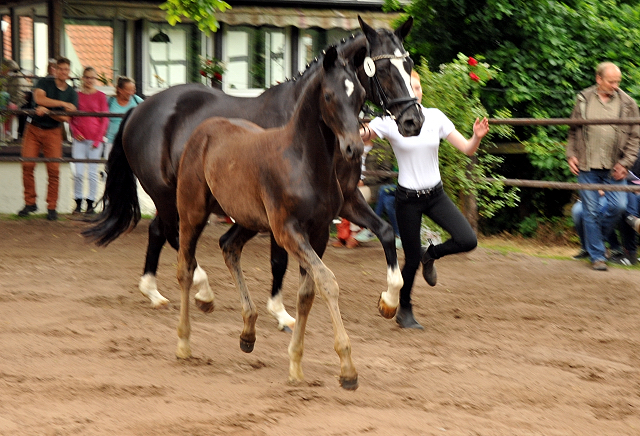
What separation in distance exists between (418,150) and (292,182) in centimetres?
158

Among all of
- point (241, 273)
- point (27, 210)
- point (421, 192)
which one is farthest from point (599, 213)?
point (27, 210)

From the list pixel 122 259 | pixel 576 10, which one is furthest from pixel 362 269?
pixel 576 10

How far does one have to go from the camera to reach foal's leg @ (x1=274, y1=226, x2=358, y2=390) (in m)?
4.11

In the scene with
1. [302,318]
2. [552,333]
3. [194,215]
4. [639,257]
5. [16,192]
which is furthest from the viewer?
[16,192]

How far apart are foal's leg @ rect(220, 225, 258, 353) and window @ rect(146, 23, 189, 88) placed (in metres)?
10.1

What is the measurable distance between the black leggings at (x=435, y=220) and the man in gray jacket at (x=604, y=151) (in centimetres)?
300

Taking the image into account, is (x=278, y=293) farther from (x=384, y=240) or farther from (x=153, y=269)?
(x=153, y=269)

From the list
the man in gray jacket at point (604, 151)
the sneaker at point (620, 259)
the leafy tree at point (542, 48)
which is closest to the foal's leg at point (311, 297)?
the man in gray jacket at point (604, 151)

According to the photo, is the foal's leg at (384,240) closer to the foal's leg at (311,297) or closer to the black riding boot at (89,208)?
the foal's leg at (311,297)

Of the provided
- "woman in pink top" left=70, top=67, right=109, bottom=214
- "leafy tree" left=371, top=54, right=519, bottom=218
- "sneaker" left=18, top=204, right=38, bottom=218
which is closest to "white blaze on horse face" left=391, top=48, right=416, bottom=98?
"leafy tree" left=371, top=54, right=519, bottom=218

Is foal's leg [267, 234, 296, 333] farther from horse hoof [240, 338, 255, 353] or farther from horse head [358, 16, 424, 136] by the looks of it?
horse head [358, 16, 424, 136]

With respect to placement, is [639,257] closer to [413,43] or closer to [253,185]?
[413,43]

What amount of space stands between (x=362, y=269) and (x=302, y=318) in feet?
12.9

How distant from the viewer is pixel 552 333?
19.3 feet
